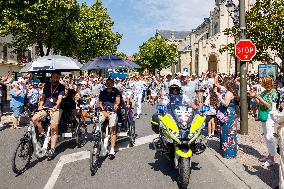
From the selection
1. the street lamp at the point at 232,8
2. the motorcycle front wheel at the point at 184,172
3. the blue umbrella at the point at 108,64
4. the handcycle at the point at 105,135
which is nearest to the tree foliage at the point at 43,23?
the street lamp at the point at 232,8

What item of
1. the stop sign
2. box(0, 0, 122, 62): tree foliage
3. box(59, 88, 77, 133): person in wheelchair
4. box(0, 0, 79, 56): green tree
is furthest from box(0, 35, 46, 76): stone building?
the stop sign

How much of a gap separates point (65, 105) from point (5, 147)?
215 centimetres

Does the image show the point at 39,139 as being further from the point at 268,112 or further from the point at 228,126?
the point at 268,112

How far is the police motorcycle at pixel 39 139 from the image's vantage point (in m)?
6.95

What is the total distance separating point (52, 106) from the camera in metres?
8.20

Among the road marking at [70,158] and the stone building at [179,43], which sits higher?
the stone building at [179,43]

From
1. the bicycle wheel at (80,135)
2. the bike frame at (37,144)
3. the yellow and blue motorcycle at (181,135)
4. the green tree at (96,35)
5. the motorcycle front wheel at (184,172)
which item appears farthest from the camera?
the green tree at (96,35)

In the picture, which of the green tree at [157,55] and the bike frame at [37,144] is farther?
the green tree at [157,55]

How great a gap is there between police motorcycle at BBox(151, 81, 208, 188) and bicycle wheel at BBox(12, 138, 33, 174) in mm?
2699

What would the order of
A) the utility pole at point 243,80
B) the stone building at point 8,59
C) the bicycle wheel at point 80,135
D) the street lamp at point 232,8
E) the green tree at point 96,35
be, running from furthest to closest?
the green tree at point 96,35 < the stone building at point 8,59 < the street lamp at point 232,8 < the utility pole at point 243,80 < the bicycle wheel at point 80,135

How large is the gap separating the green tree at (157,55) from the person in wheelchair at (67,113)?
239 feet

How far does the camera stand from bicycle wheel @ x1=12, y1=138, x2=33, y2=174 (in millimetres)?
6820

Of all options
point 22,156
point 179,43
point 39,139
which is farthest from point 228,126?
point 179,43

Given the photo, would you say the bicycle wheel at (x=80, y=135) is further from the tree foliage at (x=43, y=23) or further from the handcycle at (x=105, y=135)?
the tree foliage at (x=43, y=23)
